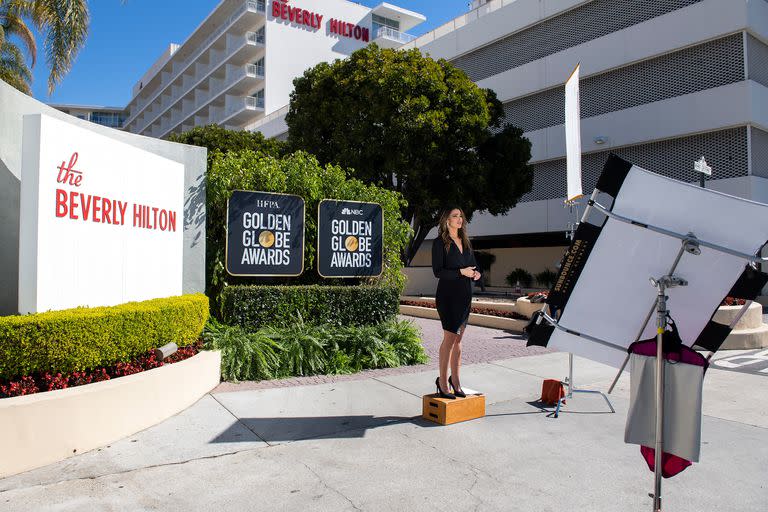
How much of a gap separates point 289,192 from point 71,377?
4.97 meters

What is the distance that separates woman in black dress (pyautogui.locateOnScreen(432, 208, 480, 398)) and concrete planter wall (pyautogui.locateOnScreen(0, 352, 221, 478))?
8.58ft

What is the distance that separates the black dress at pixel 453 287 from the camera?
16.4 feet

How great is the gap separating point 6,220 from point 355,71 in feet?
52.6

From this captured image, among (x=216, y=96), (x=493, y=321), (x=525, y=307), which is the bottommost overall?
(x=493, y=321)

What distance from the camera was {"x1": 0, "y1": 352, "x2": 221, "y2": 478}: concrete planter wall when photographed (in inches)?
153

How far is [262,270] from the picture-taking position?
333 inches

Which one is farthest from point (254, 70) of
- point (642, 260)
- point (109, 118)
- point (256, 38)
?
point (109, 118)

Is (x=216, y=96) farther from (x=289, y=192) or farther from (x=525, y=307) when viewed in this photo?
(x=289, y=192)

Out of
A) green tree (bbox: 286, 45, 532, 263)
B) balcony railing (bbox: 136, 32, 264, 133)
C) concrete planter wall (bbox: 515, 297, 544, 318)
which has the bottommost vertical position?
concrete planter wall (bbox: 515, 297, 544, 318)

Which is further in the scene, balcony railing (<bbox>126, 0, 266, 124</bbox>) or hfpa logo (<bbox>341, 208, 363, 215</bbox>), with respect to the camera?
balcony railing (<bbox>126, 0, 266, 124</bbox>)

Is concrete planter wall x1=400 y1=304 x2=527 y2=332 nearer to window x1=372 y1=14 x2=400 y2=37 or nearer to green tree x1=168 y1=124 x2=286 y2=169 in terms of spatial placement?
green tree x1=168 y1=124 x2=286 y2=169

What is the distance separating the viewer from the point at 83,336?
4.64 meters

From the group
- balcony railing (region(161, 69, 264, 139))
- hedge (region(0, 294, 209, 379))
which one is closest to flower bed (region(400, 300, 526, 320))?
hedge (region(0, 294, 209, 379))

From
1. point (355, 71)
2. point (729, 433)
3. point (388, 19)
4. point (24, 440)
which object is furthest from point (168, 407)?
point (388, 19)
